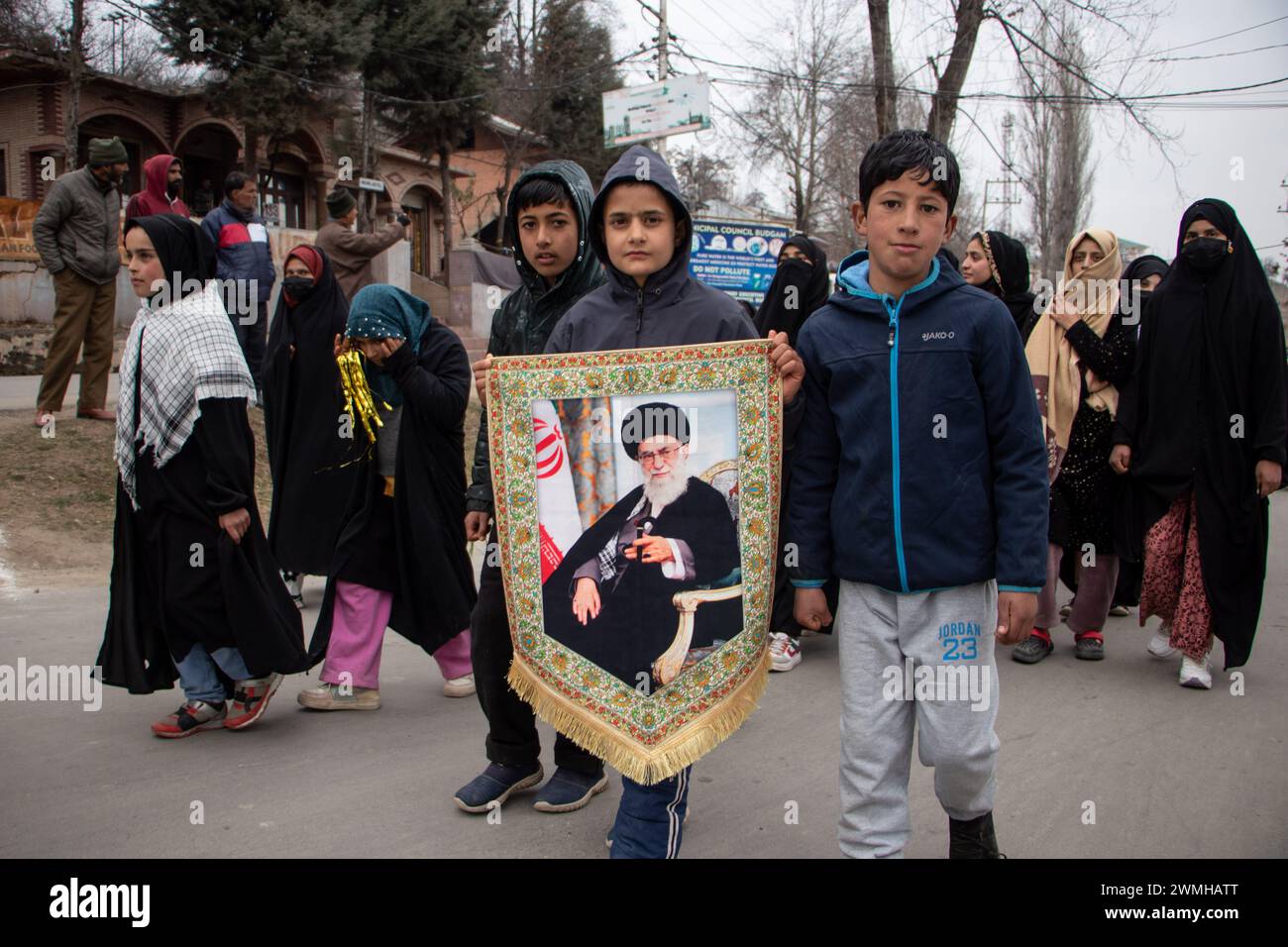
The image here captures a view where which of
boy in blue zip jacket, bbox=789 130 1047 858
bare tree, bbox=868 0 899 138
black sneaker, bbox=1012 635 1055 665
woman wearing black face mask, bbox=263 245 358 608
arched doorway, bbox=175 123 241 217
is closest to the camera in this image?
boy in blue zip jacket, bbox=789 130 1047 858

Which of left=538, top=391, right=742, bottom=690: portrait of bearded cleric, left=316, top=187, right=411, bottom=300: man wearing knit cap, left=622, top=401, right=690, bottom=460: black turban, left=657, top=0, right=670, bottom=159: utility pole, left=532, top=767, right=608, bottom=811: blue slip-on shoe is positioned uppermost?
left=657, top=0, right=670, bottom=159: utility pole

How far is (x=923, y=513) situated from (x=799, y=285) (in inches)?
131

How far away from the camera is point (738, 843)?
11.1 feet

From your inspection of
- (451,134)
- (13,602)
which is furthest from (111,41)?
(13,602)

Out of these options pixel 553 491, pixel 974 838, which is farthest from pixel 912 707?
pixel 553 491

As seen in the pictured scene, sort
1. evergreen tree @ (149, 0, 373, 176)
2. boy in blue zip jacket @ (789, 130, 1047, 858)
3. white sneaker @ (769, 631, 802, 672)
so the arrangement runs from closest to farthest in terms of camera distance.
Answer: boy in blue zip jacket @ (789, 130, 1047, 858) < white sneaker @ (769, 631, 802, 672) < evergreen tree @ (149, 0, 373, 176)

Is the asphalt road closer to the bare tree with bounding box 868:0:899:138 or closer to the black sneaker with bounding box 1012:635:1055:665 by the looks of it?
the black sneaker with bounding box 1012:635:1055:665

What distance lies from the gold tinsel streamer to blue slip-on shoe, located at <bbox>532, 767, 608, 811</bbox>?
1742 mm

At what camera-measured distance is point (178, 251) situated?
13.5 feet

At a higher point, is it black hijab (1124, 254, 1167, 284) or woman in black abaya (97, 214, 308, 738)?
black hijab (1124, 254, 1167, 284)

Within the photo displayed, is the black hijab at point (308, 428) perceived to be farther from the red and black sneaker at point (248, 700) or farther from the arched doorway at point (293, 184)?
the arched doorway at point (293, 184)

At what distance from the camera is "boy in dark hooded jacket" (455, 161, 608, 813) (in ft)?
11.5

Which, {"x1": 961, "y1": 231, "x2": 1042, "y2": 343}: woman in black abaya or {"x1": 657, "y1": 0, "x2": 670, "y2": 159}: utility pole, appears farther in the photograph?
{"x1": 657, "y1": 0, "x2": 670, "y2": 159}: utility pole

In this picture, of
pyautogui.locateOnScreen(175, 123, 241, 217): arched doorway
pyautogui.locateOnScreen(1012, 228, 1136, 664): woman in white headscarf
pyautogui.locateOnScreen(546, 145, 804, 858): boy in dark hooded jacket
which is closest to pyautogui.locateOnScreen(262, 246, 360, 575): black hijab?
pyautogui.locateOnScreen(546, 145, 804, 858): boy in dark hooded jacket
